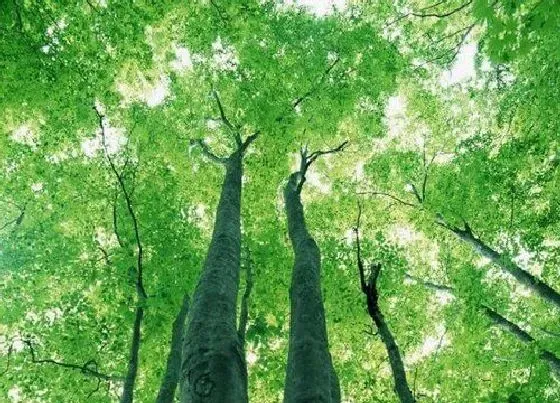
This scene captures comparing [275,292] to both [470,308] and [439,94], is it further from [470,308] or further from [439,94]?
[439,94]

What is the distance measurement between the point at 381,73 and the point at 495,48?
7.74 meters

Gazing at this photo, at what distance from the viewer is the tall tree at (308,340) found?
494 centimetres

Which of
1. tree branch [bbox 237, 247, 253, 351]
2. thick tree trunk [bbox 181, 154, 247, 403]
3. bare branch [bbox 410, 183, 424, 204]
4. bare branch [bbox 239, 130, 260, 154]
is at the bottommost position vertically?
thick tree trunk [bbox 181, 154, 247, 403]

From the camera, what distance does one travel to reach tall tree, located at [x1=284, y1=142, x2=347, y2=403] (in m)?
Result: 4.94

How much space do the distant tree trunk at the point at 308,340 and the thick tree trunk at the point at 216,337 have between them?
75 centimetres

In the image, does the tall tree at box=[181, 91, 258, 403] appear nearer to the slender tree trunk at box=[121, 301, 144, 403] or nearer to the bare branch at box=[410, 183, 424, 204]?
the slender tree trunk at box=[121, 301, 144, 403]

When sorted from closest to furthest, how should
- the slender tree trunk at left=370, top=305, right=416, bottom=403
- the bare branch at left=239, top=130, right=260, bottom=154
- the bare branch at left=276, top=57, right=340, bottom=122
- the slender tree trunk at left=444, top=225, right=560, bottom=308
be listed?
the slender tree trunk at left=370, top=305, right=416, bottom=403 < the slender tree trunk at left=444, top=225, right=560, bottom=308 < the bare branch at left=239, top=130, right=260, bottom=154 < the bare branch at left=276, top=57, right=340, bottom=122

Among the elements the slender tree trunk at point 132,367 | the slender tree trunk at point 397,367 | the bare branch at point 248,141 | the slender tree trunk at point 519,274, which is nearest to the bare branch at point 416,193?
the slender tree trunk at point 519,274

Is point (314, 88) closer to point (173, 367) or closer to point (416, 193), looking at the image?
point (416, 193)

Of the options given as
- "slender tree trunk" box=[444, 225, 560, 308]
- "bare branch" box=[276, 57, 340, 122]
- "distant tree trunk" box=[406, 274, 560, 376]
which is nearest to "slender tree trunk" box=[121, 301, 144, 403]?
"bare branch" box=[276, 57, 340, 122]

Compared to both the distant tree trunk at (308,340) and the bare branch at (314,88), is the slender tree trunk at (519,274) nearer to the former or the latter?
the bare branch at (314,88)

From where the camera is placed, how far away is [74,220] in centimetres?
1388

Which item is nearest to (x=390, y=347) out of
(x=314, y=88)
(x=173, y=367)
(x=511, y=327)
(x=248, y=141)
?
(x=173, y=367)

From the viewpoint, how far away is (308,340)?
5.77m
